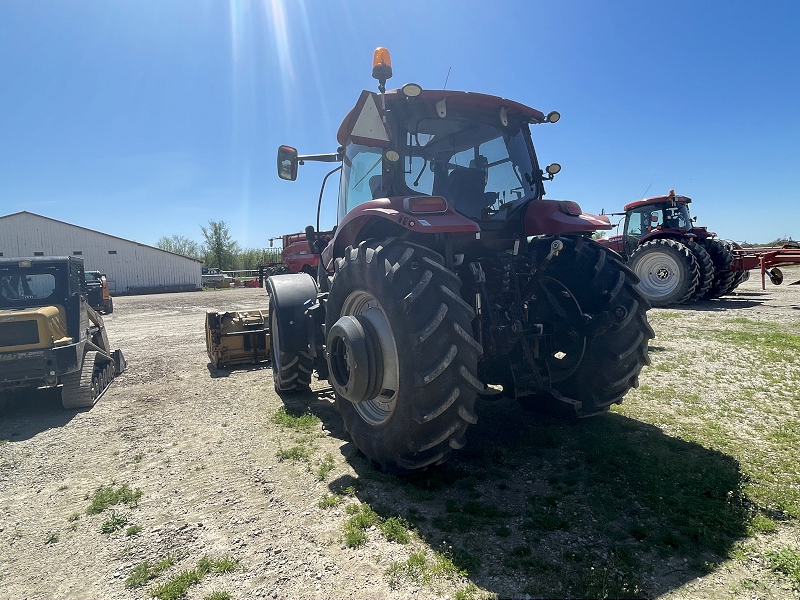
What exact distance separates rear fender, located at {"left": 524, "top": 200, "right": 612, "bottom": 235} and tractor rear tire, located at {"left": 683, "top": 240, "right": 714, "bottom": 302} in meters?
9.61

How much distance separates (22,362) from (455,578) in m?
5.31

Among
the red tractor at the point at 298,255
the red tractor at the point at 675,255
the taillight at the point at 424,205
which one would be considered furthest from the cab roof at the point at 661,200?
the taillight at the point at 424,205

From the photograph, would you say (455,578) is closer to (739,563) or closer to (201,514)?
(739,563)

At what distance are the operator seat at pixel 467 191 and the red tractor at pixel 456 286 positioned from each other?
0.01 meters

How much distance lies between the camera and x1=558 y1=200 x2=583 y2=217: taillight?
12.0 feet

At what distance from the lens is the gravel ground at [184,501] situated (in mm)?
2260

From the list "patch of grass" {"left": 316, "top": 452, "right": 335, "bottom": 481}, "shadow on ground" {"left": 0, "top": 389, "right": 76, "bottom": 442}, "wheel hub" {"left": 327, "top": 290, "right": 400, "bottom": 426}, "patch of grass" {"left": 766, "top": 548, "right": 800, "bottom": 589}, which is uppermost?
"wheel hub" {"left": 327, "top": 290, "right": 400, "bottom": 426}

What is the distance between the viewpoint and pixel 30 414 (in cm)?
514

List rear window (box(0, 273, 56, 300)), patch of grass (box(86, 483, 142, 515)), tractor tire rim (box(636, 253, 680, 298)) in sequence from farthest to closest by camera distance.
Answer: tractor tire rim (box(636, 253, 680, 298))
rear window (box(0, 273, 56, 300))
patch of grass (box(86, 483, 142, 515))

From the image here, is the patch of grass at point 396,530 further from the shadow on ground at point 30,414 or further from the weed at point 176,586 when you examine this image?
the shadow on ground at point 30,414

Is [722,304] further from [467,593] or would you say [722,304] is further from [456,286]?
[467,593]

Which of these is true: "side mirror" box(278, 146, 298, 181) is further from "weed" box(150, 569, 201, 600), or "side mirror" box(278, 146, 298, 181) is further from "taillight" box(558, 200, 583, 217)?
"weed" box(150, 569, 201, 600)

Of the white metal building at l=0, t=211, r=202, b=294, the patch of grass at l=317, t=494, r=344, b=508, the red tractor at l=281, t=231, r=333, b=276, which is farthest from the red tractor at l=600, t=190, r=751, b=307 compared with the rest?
the white metal building at l=0, t=211, r=202, b=294

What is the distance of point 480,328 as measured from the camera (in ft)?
10.1
